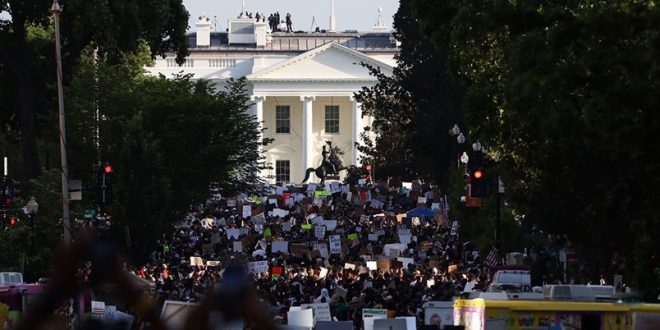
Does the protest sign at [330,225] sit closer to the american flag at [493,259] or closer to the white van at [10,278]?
the american flag at [493,259]

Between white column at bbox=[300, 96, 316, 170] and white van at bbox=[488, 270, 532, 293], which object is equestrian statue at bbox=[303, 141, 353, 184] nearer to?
white column at bbox=[300, 96, 316, 170]

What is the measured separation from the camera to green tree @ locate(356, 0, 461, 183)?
7656 centimetres

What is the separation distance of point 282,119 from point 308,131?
4.40m

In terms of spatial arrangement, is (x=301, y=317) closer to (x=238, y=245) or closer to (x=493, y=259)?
(x=493, y=259)

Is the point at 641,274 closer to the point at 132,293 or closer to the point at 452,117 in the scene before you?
the point at 132,293

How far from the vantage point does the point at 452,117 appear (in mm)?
75375

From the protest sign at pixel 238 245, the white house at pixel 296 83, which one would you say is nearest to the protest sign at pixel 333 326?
the protest sign at pixel 238 245

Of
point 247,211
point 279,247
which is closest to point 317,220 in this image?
point 247,211

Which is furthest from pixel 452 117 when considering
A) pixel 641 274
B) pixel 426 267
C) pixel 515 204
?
pixel 641 274

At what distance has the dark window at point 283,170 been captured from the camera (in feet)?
527

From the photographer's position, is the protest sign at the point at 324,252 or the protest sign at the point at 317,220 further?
the protest sign at the point at 317,220

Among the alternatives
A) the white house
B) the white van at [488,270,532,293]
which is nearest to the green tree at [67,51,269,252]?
the white van at [488,270,532,293]

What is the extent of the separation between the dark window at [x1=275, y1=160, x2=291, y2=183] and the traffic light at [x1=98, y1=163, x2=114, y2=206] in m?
117

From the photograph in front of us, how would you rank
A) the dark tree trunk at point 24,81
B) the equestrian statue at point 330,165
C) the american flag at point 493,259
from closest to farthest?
1. the american flag at point 493,259
2. the dark tree trunk at point 24,81
3. the equestrian statue at point 330,165
